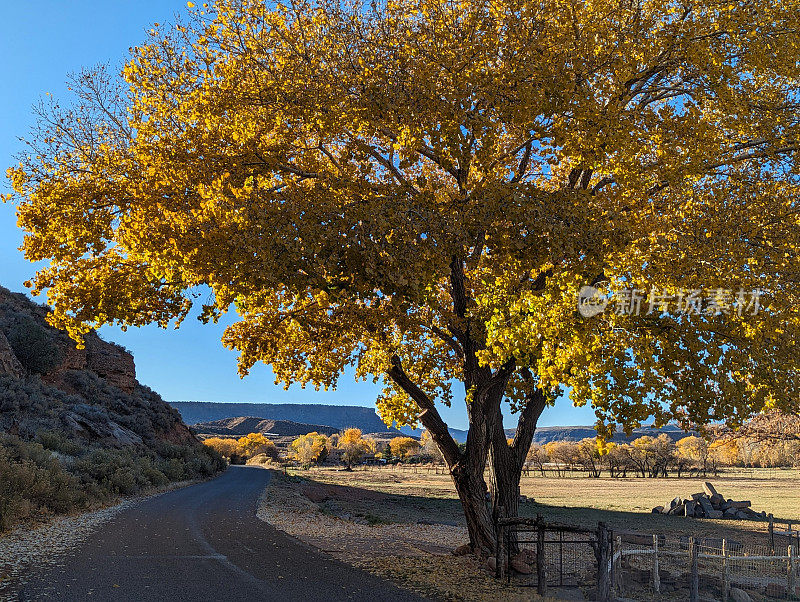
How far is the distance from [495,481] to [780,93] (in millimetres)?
11268

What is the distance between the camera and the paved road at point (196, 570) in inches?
352

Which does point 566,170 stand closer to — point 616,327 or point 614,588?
point 616,327

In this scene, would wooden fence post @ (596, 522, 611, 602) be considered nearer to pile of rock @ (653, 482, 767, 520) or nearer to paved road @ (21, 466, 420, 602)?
paved road @ (21, 466, 420, 602)

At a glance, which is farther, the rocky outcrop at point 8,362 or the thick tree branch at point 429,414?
the rocky outcrop at point 8,362

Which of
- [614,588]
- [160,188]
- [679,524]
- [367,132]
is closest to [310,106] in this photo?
[367,132]

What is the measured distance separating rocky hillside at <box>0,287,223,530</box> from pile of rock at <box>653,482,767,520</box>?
1174 inches

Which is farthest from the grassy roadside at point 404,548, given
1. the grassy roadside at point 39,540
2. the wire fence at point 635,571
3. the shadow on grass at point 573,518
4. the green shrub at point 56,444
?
the green shrub at point 56,444

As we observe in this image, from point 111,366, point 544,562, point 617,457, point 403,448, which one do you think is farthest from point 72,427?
point 403,448

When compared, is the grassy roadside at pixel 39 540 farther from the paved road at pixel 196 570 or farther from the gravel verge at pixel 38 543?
the paved road at pixel 196 570

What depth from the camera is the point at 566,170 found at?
15570mm

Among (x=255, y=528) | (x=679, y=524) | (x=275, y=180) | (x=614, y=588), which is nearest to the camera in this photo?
(x=614, y=588)

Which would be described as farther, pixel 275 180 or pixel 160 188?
pixel 275 180

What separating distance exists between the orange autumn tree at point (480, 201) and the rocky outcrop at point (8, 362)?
27123 millimetres

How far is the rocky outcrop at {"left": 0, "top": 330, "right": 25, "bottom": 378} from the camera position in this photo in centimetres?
3478
